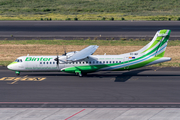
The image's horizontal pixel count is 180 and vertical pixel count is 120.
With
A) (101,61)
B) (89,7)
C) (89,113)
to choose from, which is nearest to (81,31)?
(101,61)

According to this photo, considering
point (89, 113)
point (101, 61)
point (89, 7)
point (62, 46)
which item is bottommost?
point (89, 113)

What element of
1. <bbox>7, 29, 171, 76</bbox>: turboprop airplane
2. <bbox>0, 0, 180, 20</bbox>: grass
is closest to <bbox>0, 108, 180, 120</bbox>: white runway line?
<bbox>7, 29, 171, 76</bbox>: turboprop airplane

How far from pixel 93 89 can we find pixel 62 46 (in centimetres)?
3032

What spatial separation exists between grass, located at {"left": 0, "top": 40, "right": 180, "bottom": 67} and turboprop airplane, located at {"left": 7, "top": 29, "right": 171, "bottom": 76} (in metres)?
14.6

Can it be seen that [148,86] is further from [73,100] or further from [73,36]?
[73,36]

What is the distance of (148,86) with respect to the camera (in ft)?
109

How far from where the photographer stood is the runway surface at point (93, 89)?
1074 inches

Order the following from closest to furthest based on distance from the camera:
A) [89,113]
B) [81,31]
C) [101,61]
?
[89,113] < [101,61] < [81,31]

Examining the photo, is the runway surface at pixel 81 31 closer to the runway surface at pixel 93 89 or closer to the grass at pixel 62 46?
the grass at pixel 62 46

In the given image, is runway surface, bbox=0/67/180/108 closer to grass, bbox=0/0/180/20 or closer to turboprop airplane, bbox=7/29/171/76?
turboprop airplane, bbox=7/29/171/76

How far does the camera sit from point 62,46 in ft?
200

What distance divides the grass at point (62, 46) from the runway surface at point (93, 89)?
574 inches

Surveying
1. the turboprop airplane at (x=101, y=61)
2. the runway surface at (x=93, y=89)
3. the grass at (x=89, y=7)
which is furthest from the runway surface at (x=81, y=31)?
the grass at (x=89, y=7)

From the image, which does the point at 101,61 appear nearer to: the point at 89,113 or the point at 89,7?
the point at 89,113
